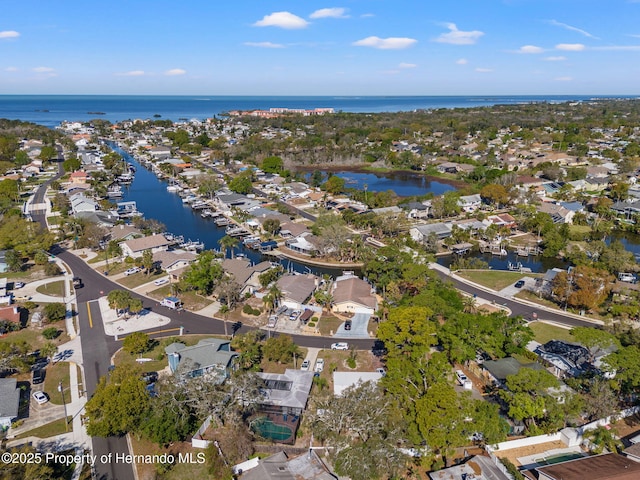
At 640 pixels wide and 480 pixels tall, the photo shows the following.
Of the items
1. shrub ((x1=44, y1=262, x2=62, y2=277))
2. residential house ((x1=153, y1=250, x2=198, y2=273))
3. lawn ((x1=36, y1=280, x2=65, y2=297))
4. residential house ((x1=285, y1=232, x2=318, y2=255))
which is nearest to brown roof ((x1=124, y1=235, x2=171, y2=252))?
residential house ((x1=153, y1=250, x2=198, y2=273))

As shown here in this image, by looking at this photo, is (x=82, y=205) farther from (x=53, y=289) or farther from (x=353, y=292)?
(x=353, y=292)

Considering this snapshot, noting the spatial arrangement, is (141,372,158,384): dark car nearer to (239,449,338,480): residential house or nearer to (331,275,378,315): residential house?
(239,449,338,480): residential house

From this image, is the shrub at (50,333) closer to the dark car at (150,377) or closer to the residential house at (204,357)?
the dark car at (150,377)

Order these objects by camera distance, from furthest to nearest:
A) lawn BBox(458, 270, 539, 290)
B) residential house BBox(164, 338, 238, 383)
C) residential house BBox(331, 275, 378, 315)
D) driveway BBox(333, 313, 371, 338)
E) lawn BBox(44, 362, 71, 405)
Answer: lawn BBox(458, 270, 539, 290), residential house BBox(331, 275, 378, 315), driveway BBox(333, 313, 371, 338), residential house BBox(164, 338, 238, 383), lawn BBox(44, 362, 71, 405)

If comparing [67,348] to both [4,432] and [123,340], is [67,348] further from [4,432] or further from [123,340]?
[4,432]

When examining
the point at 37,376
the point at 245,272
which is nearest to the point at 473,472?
the point at 37,376

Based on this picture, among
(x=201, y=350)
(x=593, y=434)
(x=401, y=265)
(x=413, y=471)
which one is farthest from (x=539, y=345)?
(x=201, y=350)

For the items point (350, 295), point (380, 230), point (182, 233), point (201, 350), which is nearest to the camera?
point (201, 350)
